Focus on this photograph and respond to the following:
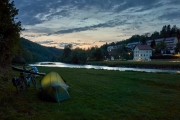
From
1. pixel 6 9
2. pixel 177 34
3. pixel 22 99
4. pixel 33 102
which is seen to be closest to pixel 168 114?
pixel 33 102

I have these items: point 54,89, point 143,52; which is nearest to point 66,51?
point 143,52

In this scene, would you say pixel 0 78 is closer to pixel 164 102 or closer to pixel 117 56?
pixel 164 102

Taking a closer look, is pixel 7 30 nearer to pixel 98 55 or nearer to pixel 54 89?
pixel 54 89

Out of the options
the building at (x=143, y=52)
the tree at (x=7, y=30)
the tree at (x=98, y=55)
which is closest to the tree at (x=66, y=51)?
the tree at (x=98, y=55)

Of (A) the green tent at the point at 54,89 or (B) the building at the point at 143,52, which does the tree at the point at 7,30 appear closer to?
(A) the green tent at the point at 54,89

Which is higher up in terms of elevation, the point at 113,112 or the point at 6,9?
the point at 6,9

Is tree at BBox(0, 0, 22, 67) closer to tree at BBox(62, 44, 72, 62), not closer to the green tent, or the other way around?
the green tent

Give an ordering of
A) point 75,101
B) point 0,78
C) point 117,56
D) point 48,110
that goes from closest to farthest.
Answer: point 48,110, point 0,78, point 75,101, point 117,56

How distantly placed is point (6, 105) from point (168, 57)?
96744mm

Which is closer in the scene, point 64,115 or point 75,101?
point 64,115

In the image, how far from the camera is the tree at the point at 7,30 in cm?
1027

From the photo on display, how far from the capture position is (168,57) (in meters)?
92.8

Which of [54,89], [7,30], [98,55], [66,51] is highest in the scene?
[66,51]

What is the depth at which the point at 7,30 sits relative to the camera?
37.0 feet
